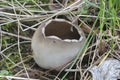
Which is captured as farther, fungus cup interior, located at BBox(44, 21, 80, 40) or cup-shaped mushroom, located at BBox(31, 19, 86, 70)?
fungus cup interior, located at BBox(44, 21, 80, 40)

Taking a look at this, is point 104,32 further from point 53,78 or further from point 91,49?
point 53,78

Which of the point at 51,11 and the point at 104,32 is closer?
the point at 104,32

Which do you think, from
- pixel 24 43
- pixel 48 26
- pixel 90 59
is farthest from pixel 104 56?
pixel 24 43

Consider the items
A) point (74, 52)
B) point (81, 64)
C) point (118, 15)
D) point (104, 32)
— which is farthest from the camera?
point (118, 15)

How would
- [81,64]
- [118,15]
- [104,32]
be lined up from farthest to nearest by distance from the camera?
[118,15] → [104,32] → [81,64]

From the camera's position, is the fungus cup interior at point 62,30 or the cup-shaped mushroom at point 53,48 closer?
the cup-shaped mushroom at point 53,48

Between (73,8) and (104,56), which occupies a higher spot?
(73,8)

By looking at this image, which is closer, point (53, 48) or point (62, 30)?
point (53, 48)

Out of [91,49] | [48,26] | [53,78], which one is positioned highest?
[48,26]
